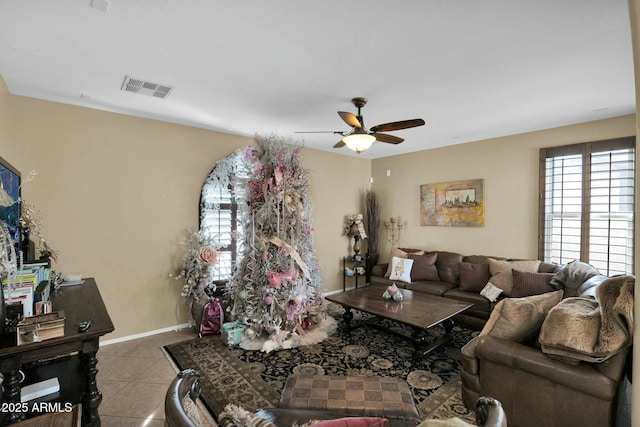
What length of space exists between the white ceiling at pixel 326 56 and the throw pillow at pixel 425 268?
7.45 ft

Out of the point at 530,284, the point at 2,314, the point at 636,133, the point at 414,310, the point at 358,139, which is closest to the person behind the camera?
the point at 636,133

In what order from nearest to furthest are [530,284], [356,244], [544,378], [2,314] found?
[2,314] < [544,378] < [530,284] < [356,244]

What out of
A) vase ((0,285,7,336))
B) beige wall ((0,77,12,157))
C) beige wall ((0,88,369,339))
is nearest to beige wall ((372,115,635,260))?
beige wall ((0,88,369,339))

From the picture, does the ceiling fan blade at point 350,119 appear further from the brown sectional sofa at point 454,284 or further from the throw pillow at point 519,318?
the brown sectional sofa at point 454,284

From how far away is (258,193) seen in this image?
345cm

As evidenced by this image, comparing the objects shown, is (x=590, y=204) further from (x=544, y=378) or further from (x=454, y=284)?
(x=544, y=378)

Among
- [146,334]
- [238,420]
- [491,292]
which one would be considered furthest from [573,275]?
[146,334]

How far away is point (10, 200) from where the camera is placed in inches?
88.5

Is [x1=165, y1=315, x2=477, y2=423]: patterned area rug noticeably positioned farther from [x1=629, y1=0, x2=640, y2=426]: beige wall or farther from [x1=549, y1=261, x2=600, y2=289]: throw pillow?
[x1=629, y1=0, x2=640, y2=426]: beige wall

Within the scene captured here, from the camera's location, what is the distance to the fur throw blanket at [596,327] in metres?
1.69

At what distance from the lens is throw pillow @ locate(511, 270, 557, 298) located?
3.61 metres

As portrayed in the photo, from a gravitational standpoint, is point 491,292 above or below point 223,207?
below

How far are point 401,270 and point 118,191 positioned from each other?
160 inches

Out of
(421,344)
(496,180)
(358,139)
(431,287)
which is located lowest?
(421,344)
